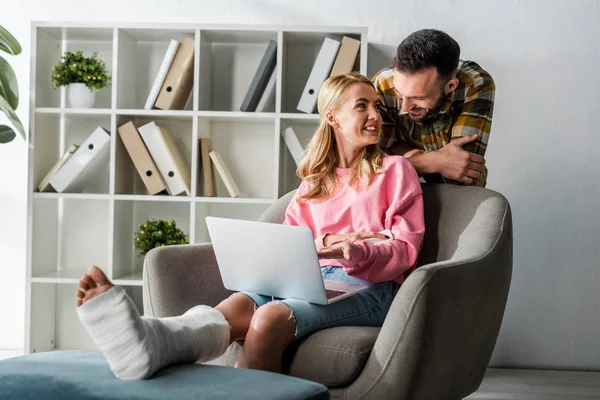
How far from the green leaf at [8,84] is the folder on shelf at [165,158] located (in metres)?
0.48

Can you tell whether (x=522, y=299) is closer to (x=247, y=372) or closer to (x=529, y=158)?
(x=529, y=158)

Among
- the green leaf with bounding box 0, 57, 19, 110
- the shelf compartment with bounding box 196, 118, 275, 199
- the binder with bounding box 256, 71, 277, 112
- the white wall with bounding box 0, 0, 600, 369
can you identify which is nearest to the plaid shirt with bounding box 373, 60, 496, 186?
the binder with bounding box 256, 71, 277, 112

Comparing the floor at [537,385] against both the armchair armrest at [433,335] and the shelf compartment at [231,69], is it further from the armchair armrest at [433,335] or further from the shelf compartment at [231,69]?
the shelf compartment at [231,69]

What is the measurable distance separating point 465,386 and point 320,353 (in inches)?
14.0

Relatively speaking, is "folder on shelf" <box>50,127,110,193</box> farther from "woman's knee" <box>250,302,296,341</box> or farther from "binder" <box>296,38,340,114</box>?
"woman's knee" <box>250,302,296,341</box>

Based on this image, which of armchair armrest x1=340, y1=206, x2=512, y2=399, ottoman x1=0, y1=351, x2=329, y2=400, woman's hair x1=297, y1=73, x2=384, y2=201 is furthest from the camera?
woman's hair x1=297, y1=73, x2=384, y2=201

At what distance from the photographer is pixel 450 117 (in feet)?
7.53

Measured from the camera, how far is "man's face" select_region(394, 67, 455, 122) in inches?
85.0

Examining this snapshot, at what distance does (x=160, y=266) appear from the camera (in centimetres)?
194

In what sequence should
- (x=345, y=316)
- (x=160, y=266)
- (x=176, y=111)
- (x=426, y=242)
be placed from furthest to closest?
(x=176, y=111) < (x=426, y=242) < (x=160, y=266) < (x=345, y=316)

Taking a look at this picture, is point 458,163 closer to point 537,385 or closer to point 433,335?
point 433,335

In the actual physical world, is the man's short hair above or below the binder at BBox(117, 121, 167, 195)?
above

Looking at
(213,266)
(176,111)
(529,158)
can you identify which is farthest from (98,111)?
(529,158)

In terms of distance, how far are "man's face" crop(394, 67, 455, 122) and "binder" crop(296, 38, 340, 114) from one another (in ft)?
2.41
